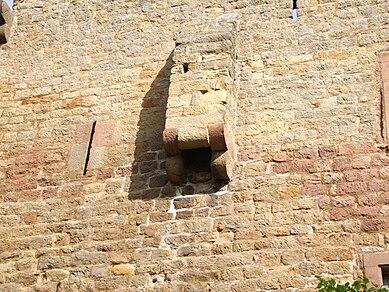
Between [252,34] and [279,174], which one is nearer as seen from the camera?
[279,174]

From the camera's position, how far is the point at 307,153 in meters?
5.86

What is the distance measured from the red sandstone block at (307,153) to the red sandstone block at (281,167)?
0.11m

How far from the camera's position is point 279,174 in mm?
5832

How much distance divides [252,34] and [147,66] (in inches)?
41.0

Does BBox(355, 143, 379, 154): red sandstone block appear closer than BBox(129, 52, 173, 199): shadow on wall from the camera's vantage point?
Yes

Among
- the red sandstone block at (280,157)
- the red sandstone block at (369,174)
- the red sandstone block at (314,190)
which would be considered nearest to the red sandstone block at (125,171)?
the red sandstone block at (280,157)

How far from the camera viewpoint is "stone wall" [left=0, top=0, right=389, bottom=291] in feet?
18.0

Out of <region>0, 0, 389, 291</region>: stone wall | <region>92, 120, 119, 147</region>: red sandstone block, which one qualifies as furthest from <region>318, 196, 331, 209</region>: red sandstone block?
<region>92, 120, 119, 147</region>: red sandstone block

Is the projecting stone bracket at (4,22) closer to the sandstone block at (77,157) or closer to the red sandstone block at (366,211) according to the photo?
the sandstone block at (77,157)

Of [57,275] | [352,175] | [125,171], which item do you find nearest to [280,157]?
[352,175]

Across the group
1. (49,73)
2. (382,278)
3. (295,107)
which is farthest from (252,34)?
(382,278)

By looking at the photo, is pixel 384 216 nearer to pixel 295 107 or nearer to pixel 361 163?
pixel 361 163

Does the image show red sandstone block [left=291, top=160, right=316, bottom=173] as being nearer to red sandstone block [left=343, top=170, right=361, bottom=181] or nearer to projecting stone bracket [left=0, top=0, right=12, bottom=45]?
red sandstone block [left=343, top=170, right=361, bottom=181]

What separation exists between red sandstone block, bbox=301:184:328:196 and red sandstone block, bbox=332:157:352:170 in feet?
0.64
